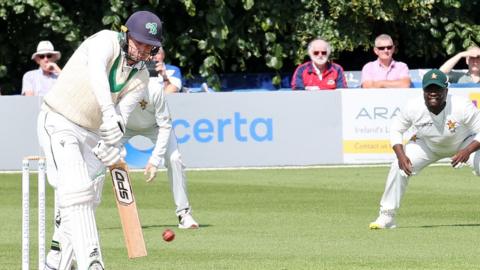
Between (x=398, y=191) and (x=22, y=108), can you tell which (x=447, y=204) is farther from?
(x=22, y=108)

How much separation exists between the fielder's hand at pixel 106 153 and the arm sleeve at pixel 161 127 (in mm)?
2408

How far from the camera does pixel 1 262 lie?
34.6 feet

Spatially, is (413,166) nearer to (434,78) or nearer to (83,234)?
(434,78)

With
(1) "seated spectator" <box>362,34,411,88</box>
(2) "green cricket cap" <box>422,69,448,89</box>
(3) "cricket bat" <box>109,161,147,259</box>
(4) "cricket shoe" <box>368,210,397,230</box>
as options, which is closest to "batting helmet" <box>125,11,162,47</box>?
(3) "cricket bat" <box>109,161,147,259</box>

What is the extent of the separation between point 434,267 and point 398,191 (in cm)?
304

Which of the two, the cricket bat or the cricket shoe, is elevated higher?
the cricket bat

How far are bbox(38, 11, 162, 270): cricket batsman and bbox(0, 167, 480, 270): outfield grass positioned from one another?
1.45 metres

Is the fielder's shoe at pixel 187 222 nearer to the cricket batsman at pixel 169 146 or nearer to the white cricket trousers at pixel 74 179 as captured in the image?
the cricket batsman at pixel 169 146

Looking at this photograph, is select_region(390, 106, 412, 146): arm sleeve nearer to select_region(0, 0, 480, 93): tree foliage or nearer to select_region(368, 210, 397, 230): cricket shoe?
select_region(368, 210, 397, 230): cricket shoe

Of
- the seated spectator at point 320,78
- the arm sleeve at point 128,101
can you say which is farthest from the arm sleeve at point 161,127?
the seated spectator at point 320,78

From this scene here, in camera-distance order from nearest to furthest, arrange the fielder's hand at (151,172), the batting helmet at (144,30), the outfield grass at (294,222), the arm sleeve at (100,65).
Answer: the arm sleeve at (100,65)
the batting helmet at (144,30)
the outfield grass at (294,222)
the fielder's hand at (151,172)

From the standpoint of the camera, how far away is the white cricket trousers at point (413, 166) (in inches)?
503

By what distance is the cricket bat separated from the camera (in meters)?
8.94

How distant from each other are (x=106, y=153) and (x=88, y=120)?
1.31ft
